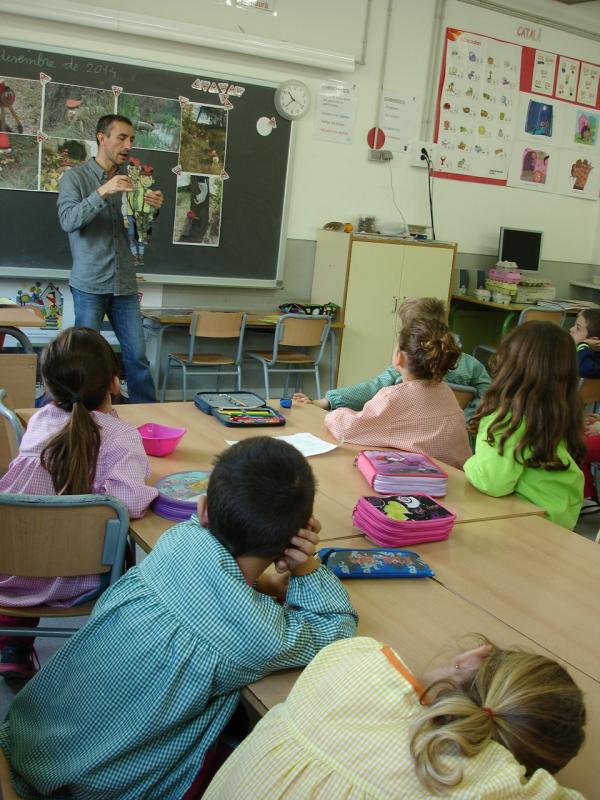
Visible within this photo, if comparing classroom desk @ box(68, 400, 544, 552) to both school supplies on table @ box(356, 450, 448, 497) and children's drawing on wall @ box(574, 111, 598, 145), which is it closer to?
school supplies on table @ box(356, 450, 448, 497)

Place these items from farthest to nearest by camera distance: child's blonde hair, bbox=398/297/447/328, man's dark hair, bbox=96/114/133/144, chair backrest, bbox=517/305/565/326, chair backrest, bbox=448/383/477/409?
1. chair backrest, bbox=517/305/565/326
2. man's dark hair, bbox=96/114/133/144
3. chair backrest, bbox=448/383/477/409
4. child's blonde hair, bbox=398/297/447/328

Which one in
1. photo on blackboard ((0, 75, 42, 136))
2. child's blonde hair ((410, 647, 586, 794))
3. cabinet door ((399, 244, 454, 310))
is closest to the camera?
child's blonde hair ((410, 647, 586, 794))

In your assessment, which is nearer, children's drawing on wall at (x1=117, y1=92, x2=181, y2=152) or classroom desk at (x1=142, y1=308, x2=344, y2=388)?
children's drawing on wall at (x1=117, y1=92, x2=181, y2=152)

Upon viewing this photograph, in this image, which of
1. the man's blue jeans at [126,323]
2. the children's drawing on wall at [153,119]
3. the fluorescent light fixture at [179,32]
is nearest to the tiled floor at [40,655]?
the man's blue jeans at [126,323]

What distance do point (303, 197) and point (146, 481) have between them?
3.88 metres

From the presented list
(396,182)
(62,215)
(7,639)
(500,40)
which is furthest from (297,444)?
(500,40)

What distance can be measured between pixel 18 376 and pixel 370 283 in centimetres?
277

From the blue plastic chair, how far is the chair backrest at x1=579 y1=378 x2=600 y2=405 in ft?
9.85

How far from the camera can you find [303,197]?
5.52 m

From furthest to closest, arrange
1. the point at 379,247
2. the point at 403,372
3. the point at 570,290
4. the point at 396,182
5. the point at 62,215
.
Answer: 1. the point at 570,290
2. the point at 396,182
3. the point at 379,247
4. the point at 62,215
5. the point at 403,372

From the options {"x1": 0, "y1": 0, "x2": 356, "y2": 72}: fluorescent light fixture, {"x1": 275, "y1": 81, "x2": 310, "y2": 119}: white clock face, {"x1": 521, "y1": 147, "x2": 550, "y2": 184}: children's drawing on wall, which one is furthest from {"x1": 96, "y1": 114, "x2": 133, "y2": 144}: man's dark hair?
{"x1": 521, "y1": 147, "x2": 550, "y2": 184}: children's drawing on wall

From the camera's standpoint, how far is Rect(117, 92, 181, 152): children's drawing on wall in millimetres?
4746

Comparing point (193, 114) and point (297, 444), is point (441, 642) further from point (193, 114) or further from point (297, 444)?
point (193, 114)

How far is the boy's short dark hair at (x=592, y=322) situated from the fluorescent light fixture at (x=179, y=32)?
228 cm
